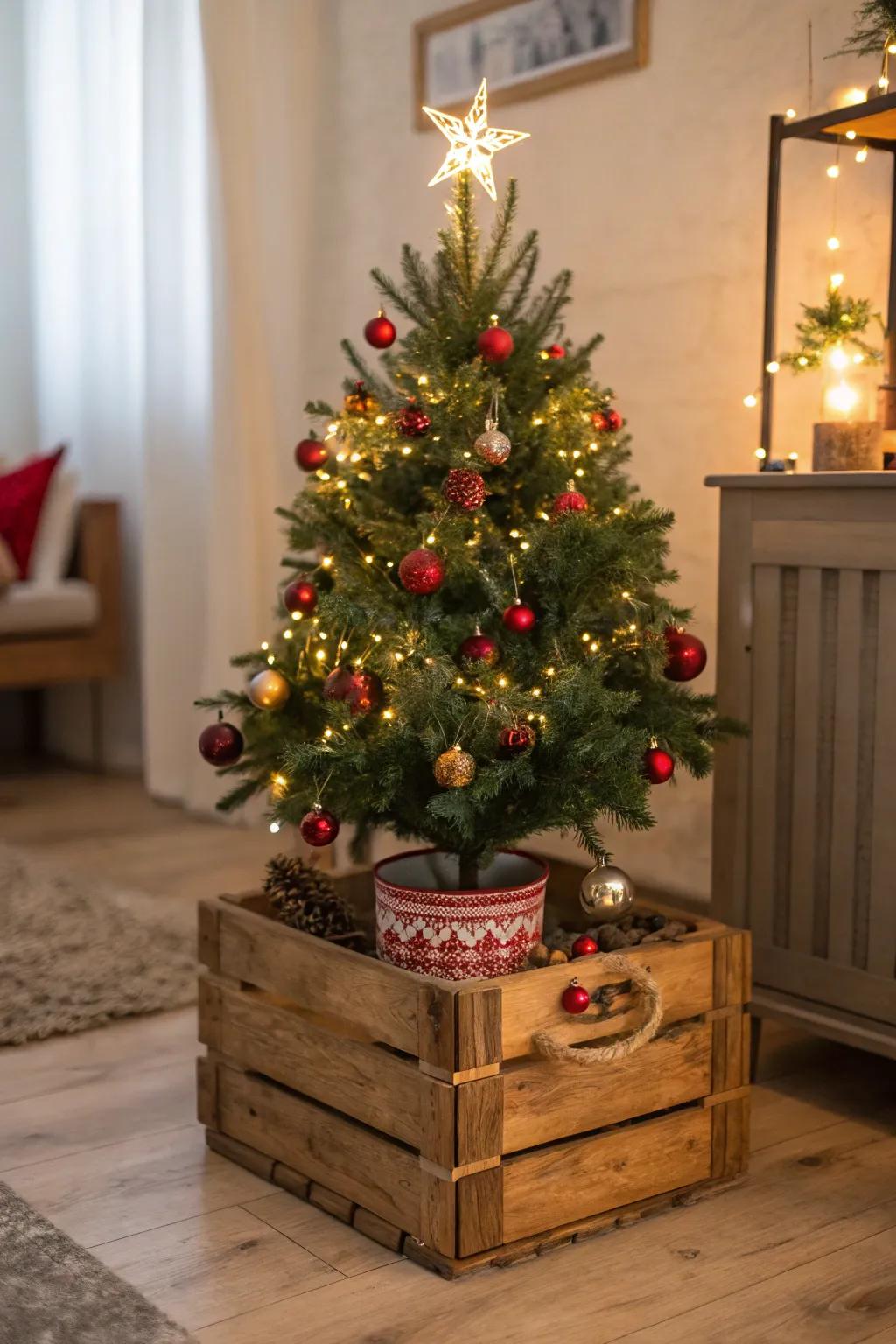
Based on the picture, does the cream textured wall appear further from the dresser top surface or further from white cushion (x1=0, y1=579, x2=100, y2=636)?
white cushion (x1=0, y1=579, x2=100, y2=636)

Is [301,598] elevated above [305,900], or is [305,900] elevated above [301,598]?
[301,598]

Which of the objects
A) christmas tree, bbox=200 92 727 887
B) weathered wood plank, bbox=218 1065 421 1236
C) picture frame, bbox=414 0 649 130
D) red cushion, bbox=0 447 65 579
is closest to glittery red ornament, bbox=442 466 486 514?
christmas tree, bbox=200 92 727 887

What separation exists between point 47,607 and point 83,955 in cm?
158

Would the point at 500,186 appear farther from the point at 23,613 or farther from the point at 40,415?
the point at 40,415

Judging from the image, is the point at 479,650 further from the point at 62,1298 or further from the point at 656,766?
the point at 62,1298

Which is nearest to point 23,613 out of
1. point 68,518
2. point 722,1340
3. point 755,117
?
point 68,518

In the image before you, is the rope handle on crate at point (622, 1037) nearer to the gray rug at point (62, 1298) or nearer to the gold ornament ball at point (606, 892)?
the gold ornament ball at point (606, 892)

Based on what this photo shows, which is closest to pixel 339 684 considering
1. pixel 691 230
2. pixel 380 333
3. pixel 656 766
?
pixel 656 766

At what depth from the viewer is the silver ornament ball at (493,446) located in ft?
5.33

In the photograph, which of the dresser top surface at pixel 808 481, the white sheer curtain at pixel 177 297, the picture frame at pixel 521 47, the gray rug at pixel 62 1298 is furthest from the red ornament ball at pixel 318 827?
the white sheer curtain at pixel 177 297

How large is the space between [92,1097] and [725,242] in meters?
1.63

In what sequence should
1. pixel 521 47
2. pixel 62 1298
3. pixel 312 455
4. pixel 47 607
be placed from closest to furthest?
pixel 62 1298 < pixel 312 455 < pixel 521 47 < pixel 47 607

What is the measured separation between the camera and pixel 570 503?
1.65 metres

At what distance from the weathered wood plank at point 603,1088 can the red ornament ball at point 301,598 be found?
0.59m
